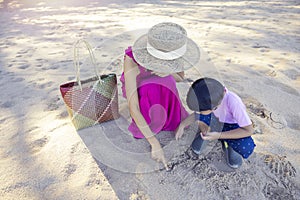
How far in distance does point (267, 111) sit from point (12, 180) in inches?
Answer: 66.3

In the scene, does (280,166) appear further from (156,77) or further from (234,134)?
(156,77)

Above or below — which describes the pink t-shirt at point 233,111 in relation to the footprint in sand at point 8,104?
above

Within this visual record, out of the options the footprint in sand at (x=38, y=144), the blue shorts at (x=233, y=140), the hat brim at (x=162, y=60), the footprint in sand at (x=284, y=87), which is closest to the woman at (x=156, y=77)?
the hat brim at (x=162, y=60)

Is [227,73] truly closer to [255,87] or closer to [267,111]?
[255,87]

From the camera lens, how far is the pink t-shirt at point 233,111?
1.24 metres

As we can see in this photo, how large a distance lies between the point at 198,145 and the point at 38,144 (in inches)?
38.2

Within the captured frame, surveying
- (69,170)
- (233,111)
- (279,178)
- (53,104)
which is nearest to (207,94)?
(233,111)

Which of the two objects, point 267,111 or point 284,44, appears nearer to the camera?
point 267,111

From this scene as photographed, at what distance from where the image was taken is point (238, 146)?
1355mm

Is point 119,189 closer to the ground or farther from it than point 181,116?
closer to the ground

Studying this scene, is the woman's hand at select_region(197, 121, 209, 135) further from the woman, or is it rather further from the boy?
the woman

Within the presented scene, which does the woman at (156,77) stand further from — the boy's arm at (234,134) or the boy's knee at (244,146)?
the boy's knee at (244,146)

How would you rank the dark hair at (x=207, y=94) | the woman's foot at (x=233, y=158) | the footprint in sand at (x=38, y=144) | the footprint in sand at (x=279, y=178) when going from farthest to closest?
the footprint in sand at (x=38, y=144) → the woman's foot at (x=233, y=158) → the footprint in sand at (x=279, y=178) → the dark hair at (x=207, y=94)

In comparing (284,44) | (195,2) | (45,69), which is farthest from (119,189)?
(195,2)
